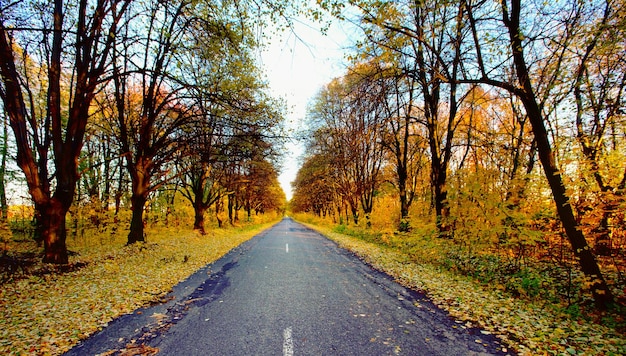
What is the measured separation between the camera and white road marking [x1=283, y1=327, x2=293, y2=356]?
348cm

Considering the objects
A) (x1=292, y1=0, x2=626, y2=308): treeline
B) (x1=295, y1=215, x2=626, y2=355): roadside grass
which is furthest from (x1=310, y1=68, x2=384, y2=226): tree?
(x1=295, y1=215, x2=626, y2=355): roadside grass

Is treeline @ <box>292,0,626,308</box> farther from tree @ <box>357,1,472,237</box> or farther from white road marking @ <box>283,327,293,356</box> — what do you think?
white road marking @ <box>283,327,293,356</box>

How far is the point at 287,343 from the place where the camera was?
12.2 feet

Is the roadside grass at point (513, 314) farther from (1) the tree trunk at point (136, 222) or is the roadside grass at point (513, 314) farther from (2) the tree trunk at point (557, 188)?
(1) the tree trunk at point (136, 222)

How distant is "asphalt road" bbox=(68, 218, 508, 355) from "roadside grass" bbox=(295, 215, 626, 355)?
0.40m

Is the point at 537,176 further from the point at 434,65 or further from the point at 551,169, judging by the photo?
the point at 434,65

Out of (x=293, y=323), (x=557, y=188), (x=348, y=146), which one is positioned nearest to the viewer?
(x=293, y=323)

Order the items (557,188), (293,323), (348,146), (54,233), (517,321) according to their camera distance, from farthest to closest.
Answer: (348,146), (54,233), (557,188), (517,321), (293,323)

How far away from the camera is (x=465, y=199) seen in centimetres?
780

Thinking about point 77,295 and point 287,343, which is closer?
point 287,343

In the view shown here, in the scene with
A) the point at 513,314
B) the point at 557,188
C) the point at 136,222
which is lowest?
the point at 513,314

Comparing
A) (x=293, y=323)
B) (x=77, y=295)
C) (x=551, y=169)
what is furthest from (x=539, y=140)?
(x=77, y=295)

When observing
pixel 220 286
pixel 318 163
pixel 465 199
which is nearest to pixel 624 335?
pixel 465 199

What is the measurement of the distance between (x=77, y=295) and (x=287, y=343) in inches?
205
